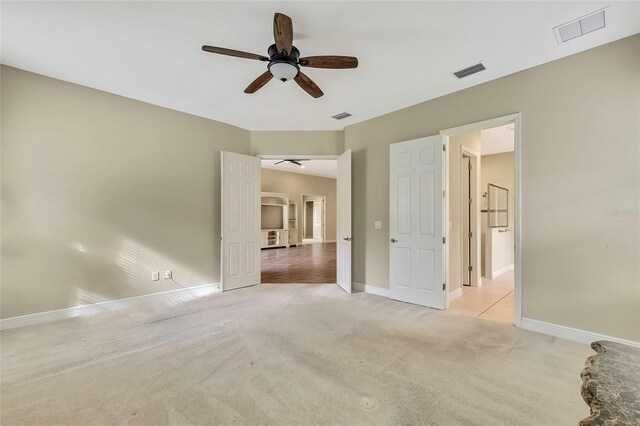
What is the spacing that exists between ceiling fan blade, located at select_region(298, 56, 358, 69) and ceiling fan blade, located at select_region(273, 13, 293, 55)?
20 centimetres

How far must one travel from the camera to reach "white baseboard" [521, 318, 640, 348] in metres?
2.53

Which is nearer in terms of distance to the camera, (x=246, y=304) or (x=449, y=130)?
(x=449, y=130)

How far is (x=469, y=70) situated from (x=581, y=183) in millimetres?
1608

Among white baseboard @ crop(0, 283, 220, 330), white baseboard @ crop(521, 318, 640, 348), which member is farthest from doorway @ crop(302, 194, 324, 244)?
white baseboard @ crop(521, 318, 640, 348)

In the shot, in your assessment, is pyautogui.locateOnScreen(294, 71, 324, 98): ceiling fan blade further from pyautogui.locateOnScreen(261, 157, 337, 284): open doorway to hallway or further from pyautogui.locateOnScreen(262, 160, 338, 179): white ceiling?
pyautogui.locateOnScreen(262, 160, 338, 179): white ceiling

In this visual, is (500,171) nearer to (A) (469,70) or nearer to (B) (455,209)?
(B) (455,209)

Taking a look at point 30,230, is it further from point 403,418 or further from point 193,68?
point 403,418

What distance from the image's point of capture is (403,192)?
394cm

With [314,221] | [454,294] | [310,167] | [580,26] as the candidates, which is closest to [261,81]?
[580,26]

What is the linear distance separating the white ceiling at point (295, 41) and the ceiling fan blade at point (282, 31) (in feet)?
0.76

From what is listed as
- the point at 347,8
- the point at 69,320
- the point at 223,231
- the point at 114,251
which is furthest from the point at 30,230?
the point at 347,8

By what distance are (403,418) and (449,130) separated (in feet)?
10.6

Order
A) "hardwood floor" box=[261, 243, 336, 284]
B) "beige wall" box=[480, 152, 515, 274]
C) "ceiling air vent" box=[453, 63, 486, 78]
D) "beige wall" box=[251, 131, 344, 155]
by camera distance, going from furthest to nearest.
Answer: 1. "beige wall" box=[480, 152, 515, 274]
2. "hardwood floor" box=[261, 243, 336, 284]
3. "beige wall" box=[251, 131, 344, 155]
4. "ceiling air vent" box=[453, 63, 486, 78]

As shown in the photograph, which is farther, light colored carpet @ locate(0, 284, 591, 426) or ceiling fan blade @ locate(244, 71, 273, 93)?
ceiling fan blade @ locate(244, 71, 273, 93)
